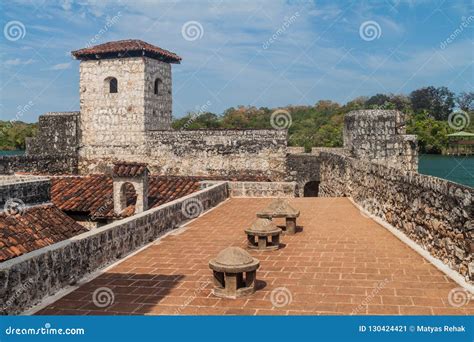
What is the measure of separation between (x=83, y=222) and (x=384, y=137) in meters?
8.81

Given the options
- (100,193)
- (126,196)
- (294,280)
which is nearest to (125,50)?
(100,193)

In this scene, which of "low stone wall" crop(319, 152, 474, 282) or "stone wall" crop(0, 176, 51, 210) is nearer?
"low stone wall" crop(319, 152, 474, 282)

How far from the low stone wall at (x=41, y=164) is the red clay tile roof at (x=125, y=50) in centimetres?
480

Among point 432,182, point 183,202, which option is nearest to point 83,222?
point 183,202

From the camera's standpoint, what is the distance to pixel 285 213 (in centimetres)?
938

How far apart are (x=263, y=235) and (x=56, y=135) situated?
63.9 feet

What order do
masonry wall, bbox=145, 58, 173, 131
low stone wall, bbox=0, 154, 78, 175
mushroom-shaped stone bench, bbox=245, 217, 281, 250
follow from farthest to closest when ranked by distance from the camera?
1. masonry wall, bbox=145, 58, 173, 131
2. low stone wall, bbox=0, 154, 78, 175
3. mushroom-shaped stone bench, bbox=245, 217, 281, 250

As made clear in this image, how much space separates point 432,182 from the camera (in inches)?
273

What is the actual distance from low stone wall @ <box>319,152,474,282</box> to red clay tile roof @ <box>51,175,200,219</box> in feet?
18.8

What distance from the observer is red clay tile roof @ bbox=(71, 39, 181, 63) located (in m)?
22.7

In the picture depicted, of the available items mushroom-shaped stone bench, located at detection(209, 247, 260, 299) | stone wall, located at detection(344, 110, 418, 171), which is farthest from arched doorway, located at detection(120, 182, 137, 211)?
mushroom-shaped stone bench, located at detection(209, 247, 260, 299)

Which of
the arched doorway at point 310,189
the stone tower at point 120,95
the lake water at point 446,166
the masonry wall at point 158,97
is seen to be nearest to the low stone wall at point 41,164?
the stone tower at point 120,95

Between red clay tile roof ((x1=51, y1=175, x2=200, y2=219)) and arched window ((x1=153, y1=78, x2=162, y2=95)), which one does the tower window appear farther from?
red clay tile roof ((x1=51, y1=175, x2=200, y2=219))

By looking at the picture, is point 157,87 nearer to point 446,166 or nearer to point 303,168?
point 303,168
